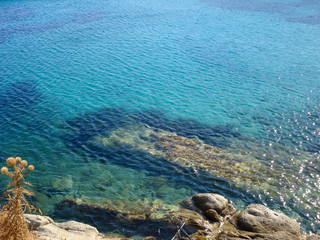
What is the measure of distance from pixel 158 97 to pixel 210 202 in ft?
54.6

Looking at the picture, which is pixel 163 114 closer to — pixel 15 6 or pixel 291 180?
pixel 291 180

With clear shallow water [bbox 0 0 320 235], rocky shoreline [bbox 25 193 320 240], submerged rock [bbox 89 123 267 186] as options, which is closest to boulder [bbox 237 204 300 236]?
rocky shoreline [bbox 25 193 320 240]

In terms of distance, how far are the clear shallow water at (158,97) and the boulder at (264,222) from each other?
6.77 feet

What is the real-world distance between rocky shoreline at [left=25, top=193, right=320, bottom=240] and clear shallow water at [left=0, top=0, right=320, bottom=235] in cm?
126

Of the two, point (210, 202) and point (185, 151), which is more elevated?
point (210, 202)

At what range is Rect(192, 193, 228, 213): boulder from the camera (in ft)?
53.6

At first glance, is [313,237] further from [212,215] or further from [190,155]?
[190,155]

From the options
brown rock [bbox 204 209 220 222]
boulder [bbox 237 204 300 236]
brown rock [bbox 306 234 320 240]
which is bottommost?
brown rock [bbox 306 234 320 240]

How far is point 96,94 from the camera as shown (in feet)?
102

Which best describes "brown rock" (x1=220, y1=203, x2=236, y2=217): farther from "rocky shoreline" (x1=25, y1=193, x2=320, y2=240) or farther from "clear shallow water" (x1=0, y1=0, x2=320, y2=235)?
"clear shallow water" (x1=0, y1=0, x2=320, y2=235)

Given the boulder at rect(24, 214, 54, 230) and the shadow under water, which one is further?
the shadow under water

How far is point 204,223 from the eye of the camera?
51.1 ft

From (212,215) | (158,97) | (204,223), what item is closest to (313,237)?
(212,215)

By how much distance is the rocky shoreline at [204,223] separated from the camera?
46.8ft
